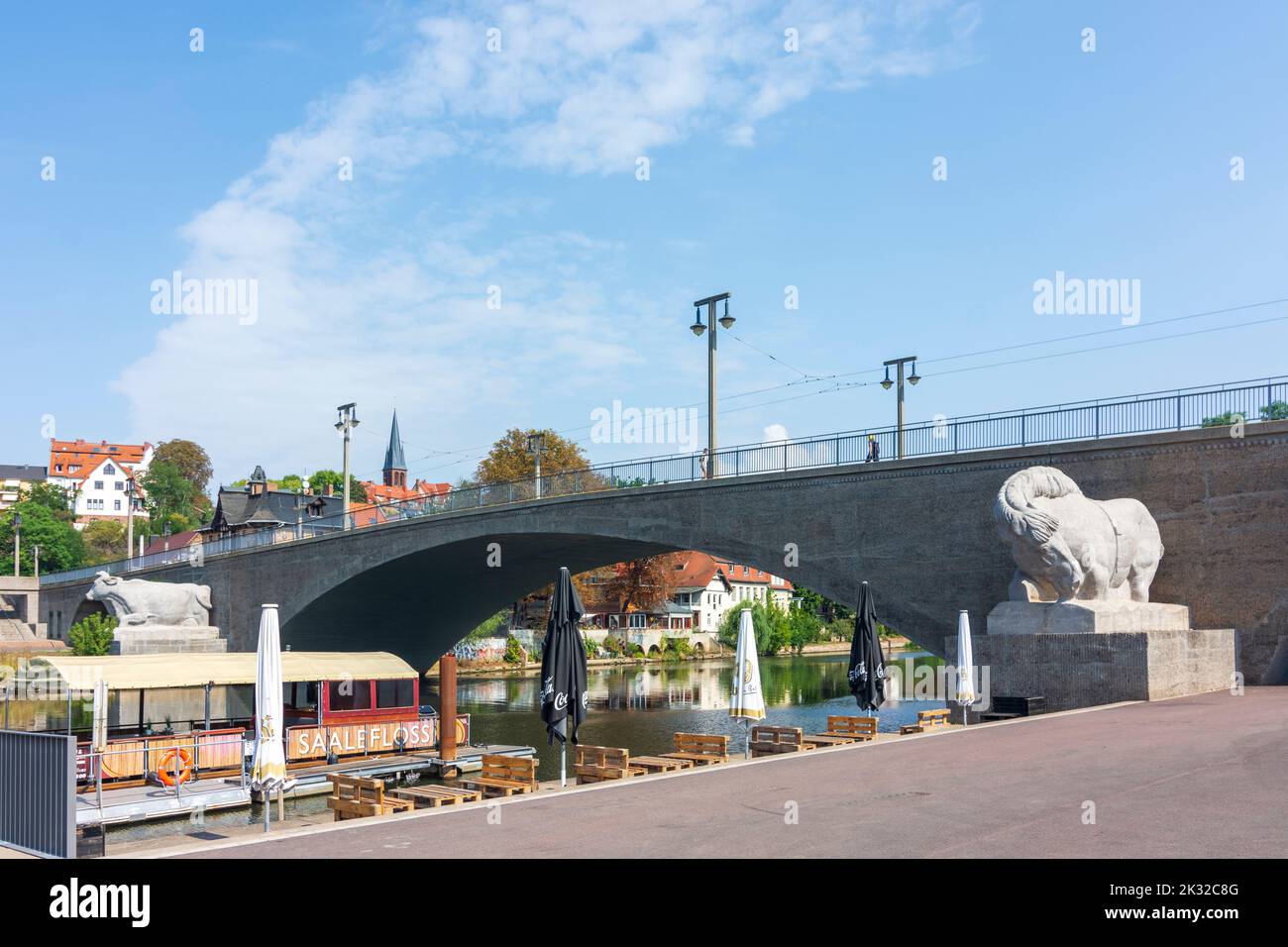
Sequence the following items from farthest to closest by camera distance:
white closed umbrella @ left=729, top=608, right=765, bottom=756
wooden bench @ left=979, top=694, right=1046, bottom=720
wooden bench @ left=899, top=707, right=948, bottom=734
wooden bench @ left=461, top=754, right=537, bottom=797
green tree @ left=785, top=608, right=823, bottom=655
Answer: green tree @ left=785, top=608, right=823, bottom=655, wooden bench @ left=979, top=694, right=1046, bottom=720, wooden bench @ left=899, top=707, right=948, bottom=734, white closed umbrella @ left=729, top=608, right=765, bottom=756, wooden bench @ left=461, top=754, right=537, bottom=797

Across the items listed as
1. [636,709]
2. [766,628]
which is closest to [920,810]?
[636,709]

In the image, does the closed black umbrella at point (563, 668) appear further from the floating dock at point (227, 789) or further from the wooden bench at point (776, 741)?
the floating dock at point (227, 789)

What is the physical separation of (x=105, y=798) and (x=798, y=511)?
61.3 ft

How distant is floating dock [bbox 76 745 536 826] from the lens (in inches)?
781

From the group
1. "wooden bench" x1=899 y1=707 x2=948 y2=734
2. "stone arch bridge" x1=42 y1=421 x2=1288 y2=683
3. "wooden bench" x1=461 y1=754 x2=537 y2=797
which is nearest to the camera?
"wooden bench" x1=461 y1=754 x2=537 y2=797

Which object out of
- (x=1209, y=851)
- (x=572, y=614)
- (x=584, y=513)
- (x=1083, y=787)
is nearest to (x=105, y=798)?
(x=572, y=614)

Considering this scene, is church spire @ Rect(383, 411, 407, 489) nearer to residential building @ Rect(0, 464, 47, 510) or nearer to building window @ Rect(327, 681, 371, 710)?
residential building @ Rect(0, 464, 47, 510)

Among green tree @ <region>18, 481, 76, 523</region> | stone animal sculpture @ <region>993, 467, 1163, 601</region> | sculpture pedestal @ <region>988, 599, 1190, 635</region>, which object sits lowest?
sculpture pedestal @ <region>988, 599, 1190, 635</region>

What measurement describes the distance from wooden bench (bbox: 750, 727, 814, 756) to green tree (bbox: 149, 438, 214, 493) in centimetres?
13933

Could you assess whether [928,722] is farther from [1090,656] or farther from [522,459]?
[522,459]

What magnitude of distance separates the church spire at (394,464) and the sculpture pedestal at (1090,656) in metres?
133

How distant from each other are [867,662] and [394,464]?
446ft

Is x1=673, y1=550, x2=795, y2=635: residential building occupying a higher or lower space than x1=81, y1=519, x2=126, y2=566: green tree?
lower

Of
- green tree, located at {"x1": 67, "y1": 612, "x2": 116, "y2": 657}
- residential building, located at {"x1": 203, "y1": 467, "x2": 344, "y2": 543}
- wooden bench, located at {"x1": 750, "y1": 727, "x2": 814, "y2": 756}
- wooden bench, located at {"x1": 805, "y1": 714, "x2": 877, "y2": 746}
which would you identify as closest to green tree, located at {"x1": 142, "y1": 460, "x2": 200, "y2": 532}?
residential building, located at {"x1": 203, "y1": 467, "x2": 344, "y2": 543}
